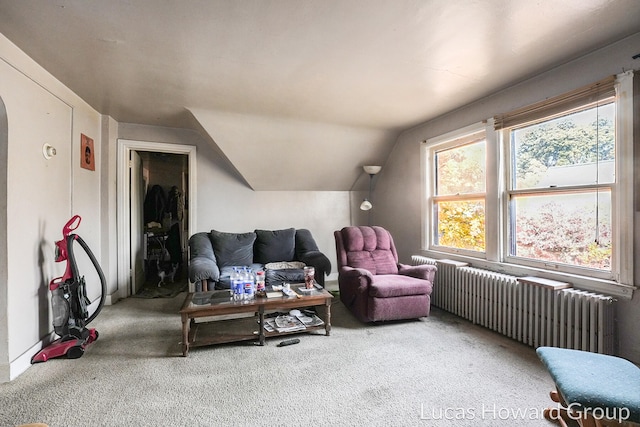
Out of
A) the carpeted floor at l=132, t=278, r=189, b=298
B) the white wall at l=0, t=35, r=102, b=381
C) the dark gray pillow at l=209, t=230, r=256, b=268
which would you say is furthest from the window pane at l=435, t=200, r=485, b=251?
the white wall at l=0, t=35, r=102, b=381

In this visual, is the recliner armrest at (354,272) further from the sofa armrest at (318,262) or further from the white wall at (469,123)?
the white wall at (469,123)

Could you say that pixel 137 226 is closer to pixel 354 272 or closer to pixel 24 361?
pixel 24 361

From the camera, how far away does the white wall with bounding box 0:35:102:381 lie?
2.03 metres

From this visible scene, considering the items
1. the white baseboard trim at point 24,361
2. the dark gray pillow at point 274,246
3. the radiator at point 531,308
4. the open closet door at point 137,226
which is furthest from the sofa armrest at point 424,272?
the open closet door at point 137,226

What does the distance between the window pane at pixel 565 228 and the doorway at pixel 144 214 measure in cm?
398

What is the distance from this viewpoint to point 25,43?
2.04 m

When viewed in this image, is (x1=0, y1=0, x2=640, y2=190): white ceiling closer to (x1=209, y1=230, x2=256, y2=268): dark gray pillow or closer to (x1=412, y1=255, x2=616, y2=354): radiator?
(x1=209, y1=230, x2=256, y2=268): dark gray pillow

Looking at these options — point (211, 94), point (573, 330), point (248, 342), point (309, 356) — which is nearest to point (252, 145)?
point (211, 94)

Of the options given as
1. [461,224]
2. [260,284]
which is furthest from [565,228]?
[260,284]

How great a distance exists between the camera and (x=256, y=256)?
13.4 ft

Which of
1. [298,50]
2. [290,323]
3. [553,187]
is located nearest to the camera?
[298,50]

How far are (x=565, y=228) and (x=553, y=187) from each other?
36cm

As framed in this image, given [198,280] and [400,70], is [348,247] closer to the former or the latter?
[198,280]

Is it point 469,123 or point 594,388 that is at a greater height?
point 469,123
